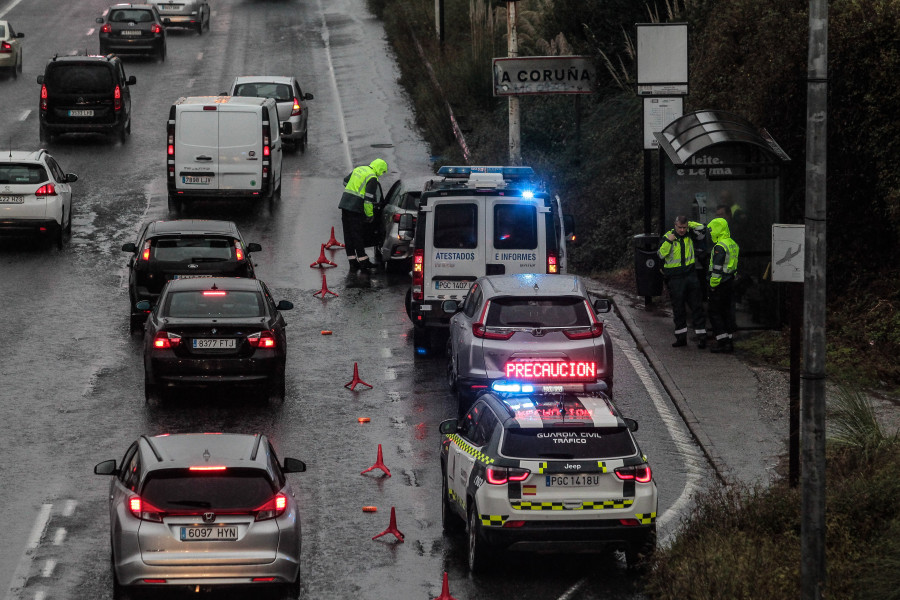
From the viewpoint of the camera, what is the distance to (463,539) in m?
14.6

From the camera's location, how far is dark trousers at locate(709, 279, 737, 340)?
21.6 meters

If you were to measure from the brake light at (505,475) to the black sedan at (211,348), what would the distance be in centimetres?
635

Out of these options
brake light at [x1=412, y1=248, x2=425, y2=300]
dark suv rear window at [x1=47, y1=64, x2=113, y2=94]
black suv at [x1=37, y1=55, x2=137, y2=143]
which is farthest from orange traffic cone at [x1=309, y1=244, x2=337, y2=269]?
dark suv rear window at [x1=47, y1=64, x2=113, y2=94]

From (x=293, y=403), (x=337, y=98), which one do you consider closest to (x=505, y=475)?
(x=293, y=403)

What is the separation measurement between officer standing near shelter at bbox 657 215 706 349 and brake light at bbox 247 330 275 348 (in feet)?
20.0

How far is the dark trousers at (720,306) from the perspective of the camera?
21.6 meters

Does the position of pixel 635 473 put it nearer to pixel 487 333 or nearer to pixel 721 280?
pixel 487 333

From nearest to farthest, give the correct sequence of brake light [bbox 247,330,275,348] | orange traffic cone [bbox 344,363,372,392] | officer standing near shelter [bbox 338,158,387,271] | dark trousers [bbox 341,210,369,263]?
brake light [bbox 247,330,275,348] < orange traffic cone [bbox 344,363,372,392] < officer standing near shelter [bbox 338,158,387,271] < dark trousers [bbox 341,210,369,263]

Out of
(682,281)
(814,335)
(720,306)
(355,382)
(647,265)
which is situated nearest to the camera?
(814,335)

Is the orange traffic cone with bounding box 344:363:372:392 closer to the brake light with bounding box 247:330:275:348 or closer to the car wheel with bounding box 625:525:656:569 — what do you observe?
the brake light with bounding box 247:330:275:348

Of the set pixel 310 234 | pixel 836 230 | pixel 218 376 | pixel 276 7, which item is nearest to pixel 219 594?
pixel 218 376

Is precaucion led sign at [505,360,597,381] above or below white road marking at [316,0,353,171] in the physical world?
below

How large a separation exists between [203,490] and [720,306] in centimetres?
1140

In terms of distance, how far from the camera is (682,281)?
2191 cm
